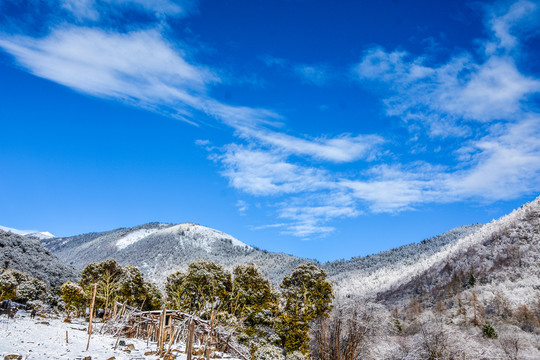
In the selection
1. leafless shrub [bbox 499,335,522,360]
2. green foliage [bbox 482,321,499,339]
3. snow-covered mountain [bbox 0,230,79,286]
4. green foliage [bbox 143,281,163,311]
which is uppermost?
snow-covered mountain [bbox 0,230,79,286]

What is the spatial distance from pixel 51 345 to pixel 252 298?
73.6 feet

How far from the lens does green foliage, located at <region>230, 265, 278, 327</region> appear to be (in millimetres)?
37688

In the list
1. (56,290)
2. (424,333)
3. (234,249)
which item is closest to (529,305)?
(424,333)

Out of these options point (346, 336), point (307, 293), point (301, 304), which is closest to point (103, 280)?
point (301, 304)

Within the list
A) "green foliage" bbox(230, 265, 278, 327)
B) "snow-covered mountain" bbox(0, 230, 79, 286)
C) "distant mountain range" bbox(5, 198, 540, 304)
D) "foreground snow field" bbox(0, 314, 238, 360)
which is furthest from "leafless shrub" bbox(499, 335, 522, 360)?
"snow-covered mountain" bbox(0, 230, 79, 286)

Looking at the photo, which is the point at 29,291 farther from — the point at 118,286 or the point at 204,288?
the point at 204,288

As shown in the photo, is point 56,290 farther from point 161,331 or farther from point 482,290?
point 482,290

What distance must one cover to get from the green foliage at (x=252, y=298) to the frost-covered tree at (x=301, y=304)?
2407 millimetres

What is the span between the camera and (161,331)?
20.9 metres

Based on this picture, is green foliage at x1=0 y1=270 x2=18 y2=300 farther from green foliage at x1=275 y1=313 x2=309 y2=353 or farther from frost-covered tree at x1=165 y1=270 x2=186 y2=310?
green foliage at x1=275 y1=313 x2=309 y2=353

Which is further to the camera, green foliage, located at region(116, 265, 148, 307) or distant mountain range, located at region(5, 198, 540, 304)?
distant mountain range, located at region(5, 198, 540, 304)

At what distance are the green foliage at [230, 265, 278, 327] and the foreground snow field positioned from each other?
14423 mm

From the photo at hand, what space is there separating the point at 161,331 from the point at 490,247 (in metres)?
79.0

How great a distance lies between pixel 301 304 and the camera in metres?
36.6
